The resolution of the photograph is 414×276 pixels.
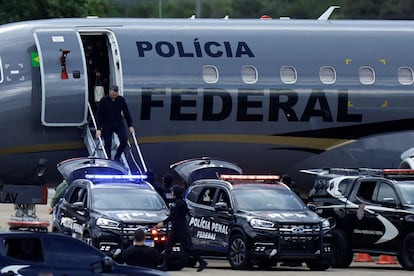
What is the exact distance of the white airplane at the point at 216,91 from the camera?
101ft

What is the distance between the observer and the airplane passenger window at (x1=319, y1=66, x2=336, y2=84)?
107 feet

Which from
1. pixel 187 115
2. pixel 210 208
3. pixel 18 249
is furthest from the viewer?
pixel 187 115

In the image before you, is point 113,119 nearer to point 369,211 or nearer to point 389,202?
point 369,211

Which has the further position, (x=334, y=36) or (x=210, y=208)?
(x=334, y=36)

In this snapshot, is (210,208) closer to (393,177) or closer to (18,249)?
(393,177)

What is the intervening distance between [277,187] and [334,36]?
5.05 metres

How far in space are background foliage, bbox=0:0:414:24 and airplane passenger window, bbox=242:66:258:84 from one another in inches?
834

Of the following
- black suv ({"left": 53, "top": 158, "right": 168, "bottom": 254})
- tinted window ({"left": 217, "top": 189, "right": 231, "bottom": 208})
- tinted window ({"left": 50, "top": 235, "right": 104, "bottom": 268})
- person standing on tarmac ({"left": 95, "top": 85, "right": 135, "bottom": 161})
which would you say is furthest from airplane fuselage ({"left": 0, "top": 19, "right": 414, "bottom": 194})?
tinted window ({"left": 50, "top": 235, "right": 104, "bottom": 268})

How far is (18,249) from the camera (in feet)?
64.7

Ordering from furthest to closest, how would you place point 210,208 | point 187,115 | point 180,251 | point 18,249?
1. point 187,115
2. point 210,208
3. point 180,251
4. point 18,249

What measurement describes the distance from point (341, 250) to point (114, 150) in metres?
5.20

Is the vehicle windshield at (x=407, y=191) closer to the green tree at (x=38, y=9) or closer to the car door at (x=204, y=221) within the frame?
the car door at (x=204, y=221)

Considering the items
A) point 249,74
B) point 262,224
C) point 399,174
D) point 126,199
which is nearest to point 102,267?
→ point 262,224

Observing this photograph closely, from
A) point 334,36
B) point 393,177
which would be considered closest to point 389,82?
point 334,36
